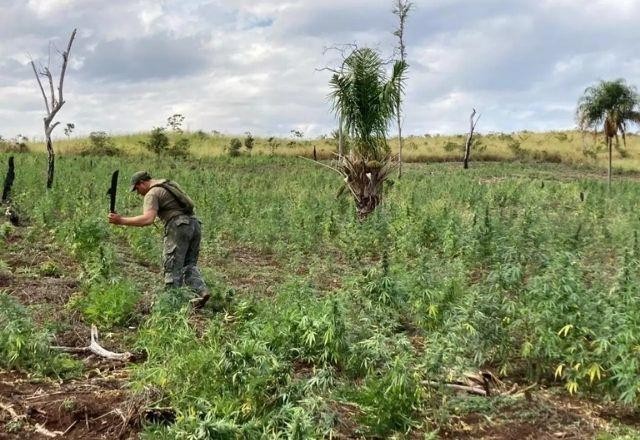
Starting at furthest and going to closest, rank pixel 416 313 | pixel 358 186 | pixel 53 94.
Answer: pixel 53 94
pixel 358 186
pixel 416 313

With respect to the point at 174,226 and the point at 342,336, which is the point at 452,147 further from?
the point at 342,336

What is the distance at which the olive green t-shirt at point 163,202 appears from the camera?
7391mm

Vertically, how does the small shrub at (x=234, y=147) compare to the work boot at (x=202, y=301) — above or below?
above

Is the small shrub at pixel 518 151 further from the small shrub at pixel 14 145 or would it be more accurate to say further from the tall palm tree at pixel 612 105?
the small shrub at pixel 14 145

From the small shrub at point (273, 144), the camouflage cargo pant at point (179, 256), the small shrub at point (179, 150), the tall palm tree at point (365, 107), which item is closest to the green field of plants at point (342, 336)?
the camouflage cargo pant at point (179, 256)

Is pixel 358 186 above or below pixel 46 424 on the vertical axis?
above

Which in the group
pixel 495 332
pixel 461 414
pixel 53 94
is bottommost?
pixel 461 414

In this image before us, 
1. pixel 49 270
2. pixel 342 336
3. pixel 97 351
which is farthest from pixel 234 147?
pixel 342 336

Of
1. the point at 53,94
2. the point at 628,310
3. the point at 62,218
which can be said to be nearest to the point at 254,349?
the point at 628,310

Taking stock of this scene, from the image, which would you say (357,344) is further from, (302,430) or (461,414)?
(302,430)

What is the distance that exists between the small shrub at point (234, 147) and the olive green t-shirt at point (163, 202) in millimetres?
26751

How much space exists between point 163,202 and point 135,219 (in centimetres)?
45

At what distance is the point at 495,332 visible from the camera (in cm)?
550

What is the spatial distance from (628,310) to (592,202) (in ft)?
38.6
